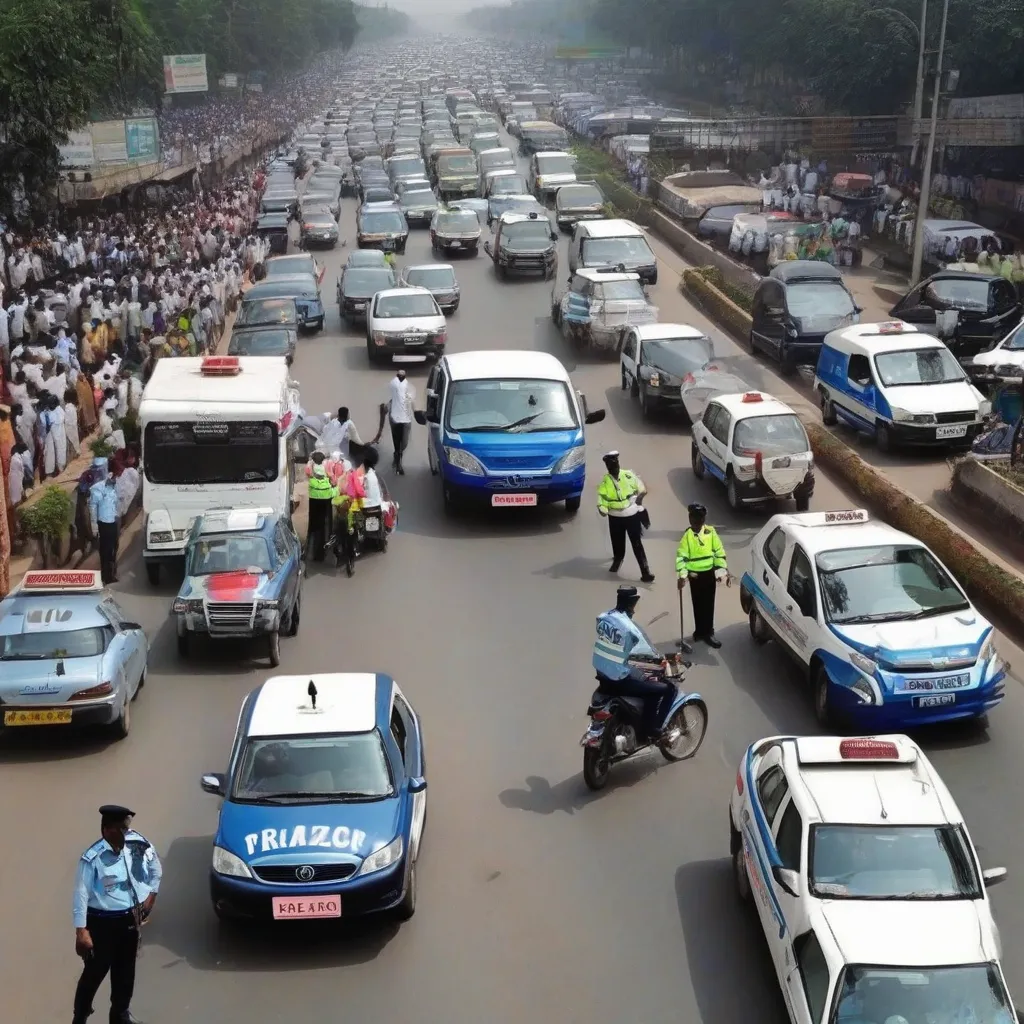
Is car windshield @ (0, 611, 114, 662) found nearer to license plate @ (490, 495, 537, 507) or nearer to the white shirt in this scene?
license plate @ (490, 495, 537, 507)

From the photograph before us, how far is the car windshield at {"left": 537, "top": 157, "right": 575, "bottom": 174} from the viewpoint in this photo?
5472 cm

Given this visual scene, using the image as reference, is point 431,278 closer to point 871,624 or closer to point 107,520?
point 107,520

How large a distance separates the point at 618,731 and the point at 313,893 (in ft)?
10.4

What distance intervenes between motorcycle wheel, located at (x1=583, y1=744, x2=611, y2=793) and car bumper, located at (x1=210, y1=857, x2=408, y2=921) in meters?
2.47

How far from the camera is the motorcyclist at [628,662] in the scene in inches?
455

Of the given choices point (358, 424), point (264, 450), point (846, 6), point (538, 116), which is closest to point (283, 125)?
point (538, 116)

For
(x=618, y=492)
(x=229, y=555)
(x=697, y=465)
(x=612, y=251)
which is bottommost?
(x=612, y=251)

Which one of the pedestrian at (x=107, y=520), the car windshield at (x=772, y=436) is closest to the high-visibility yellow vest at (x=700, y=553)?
the car windshield at (x=772, y=436)

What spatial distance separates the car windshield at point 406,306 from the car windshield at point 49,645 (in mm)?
17166

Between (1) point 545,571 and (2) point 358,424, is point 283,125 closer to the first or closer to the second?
(2) point 358,424

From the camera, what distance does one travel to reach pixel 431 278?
33906 millimetres

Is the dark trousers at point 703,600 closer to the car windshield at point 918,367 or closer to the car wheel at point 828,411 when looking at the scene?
the car windshield at point 918,367

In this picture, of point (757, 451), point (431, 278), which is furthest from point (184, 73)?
point (757, 451)

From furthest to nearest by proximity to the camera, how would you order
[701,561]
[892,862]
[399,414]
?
[399,414]
[701,561]
[892,862]
